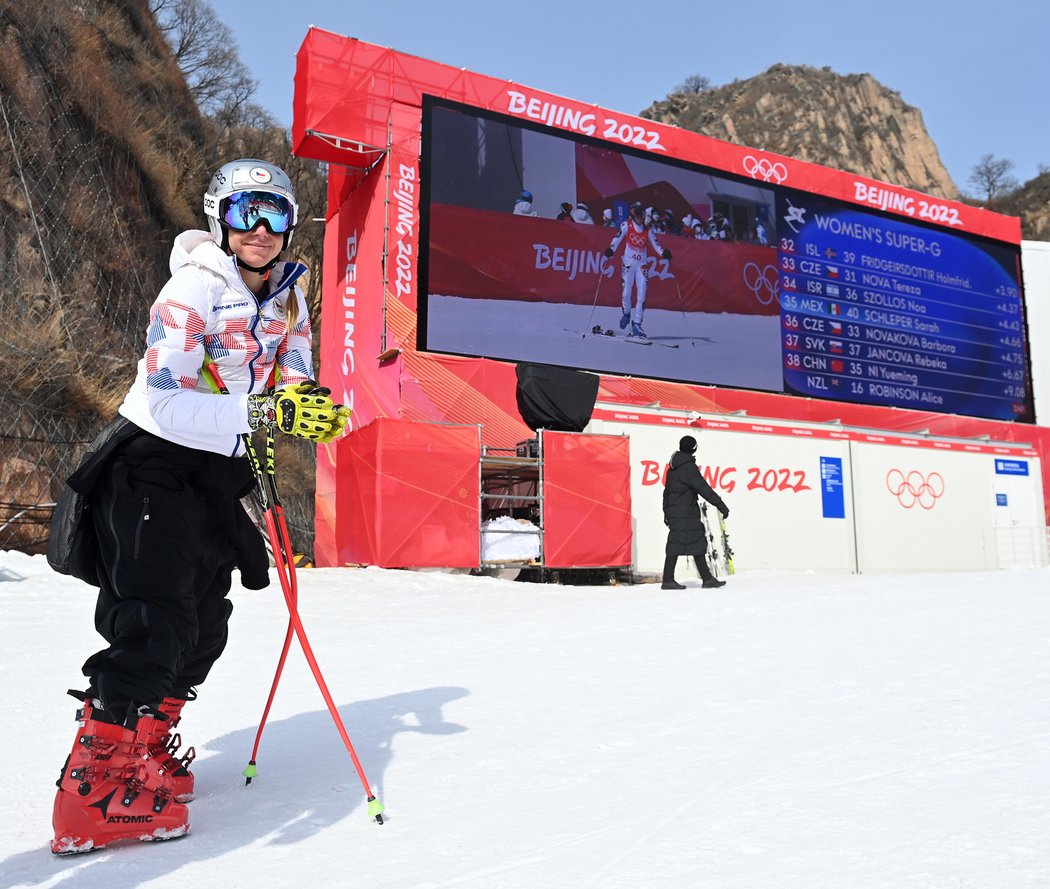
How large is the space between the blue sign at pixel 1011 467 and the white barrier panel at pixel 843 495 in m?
0.02

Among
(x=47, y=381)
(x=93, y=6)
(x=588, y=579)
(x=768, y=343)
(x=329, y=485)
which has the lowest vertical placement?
(x=588, y=579)

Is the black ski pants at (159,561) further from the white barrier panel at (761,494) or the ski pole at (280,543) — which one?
the white barrier panel at (761,494)

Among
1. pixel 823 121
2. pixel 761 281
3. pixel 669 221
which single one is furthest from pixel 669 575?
pixel 823 121

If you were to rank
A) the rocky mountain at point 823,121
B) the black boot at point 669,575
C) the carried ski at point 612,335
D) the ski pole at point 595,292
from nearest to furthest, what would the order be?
the black boot at point 669,575, the carried ski at point 612,335, the ski pole at point 595,292, the rocky mountain at point 823,121

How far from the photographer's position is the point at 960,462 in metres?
16.2

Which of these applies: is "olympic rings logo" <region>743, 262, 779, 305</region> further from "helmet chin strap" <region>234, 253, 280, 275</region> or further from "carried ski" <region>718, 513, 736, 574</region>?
"helmet chin strap" <region>234, 253, 280, 275</region>

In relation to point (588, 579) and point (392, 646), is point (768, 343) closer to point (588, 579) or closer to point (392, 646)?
point (588, 579)

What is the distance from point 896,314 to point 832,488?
7.66 metres

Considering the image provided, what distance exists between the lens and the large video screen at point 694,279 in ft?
49.3

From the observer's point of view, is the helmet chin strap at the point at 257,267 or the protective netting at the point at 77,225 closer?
the helmet chin strap at the point at 257,267

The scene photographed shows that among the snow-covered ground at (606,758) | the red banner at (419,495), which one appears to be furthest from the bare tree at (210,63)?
the snow-covered ground at (606,758)

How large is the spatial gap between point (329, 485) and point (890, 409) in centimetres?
1244

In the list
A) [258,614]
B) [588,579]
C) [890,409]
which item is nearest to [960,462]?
[890,409]

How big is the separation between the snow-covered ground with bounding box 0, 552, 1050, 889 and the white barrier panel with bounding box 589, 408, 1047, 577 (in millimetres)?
7201
